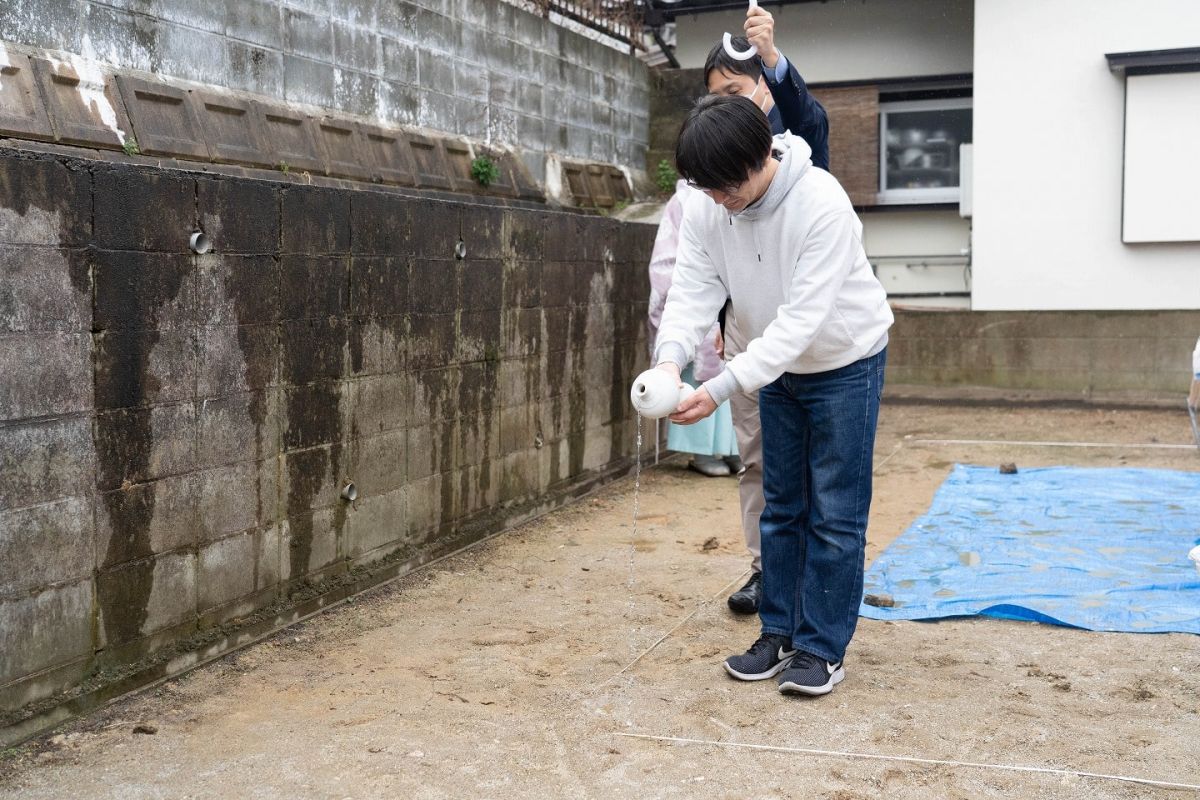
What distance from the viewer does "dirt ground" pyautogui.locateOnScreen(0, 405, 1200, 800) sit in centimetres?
257

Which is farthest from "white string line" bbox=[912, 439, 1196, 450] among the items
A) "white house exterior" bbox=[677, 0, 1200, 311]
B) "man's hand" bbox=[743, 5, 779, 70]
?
"man's hand" bbox=[743, 5, 779, 70]

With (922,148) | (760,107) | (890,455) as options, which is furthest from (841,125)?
(760,107)

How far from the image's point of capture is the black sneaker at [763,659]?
326cm

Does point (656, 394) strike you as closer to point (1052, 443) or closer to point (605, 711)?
point (605, 711)

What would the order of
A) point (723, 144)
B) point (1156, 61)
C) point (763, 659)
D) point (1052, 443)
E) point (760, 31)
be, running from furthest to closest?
1. point (1156, 61)
2. point (1052, 443)
3. point (760, 31)
4. point (763, 659)
5. point (723, 144)

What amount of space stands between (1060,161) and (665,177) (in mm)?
3283

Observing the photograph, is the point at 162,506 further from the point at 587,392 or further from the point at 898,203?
the point at 898,203

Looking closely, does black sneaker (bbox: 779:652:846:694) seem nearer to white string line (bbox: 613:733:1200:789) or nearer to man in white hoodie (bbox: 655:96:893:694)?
man in white hoodie (bbox: 655:96:893:694)

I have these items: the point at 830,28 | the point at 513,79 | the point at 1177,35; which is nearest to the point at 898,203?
the point at 830,28

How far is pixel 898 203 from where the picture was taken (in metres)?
10.9

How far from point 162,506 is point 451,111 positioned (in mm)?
4956

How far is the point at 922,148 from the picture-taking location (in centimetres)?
1113

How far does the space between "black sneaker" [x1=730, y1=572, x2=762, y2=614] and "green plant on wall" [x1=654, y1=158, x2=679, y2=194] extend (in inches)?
277

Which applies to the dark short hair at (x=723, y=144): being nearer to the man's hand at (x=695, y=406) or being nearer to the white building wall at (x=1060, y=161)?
the man's hand at (x=695, y=406)
